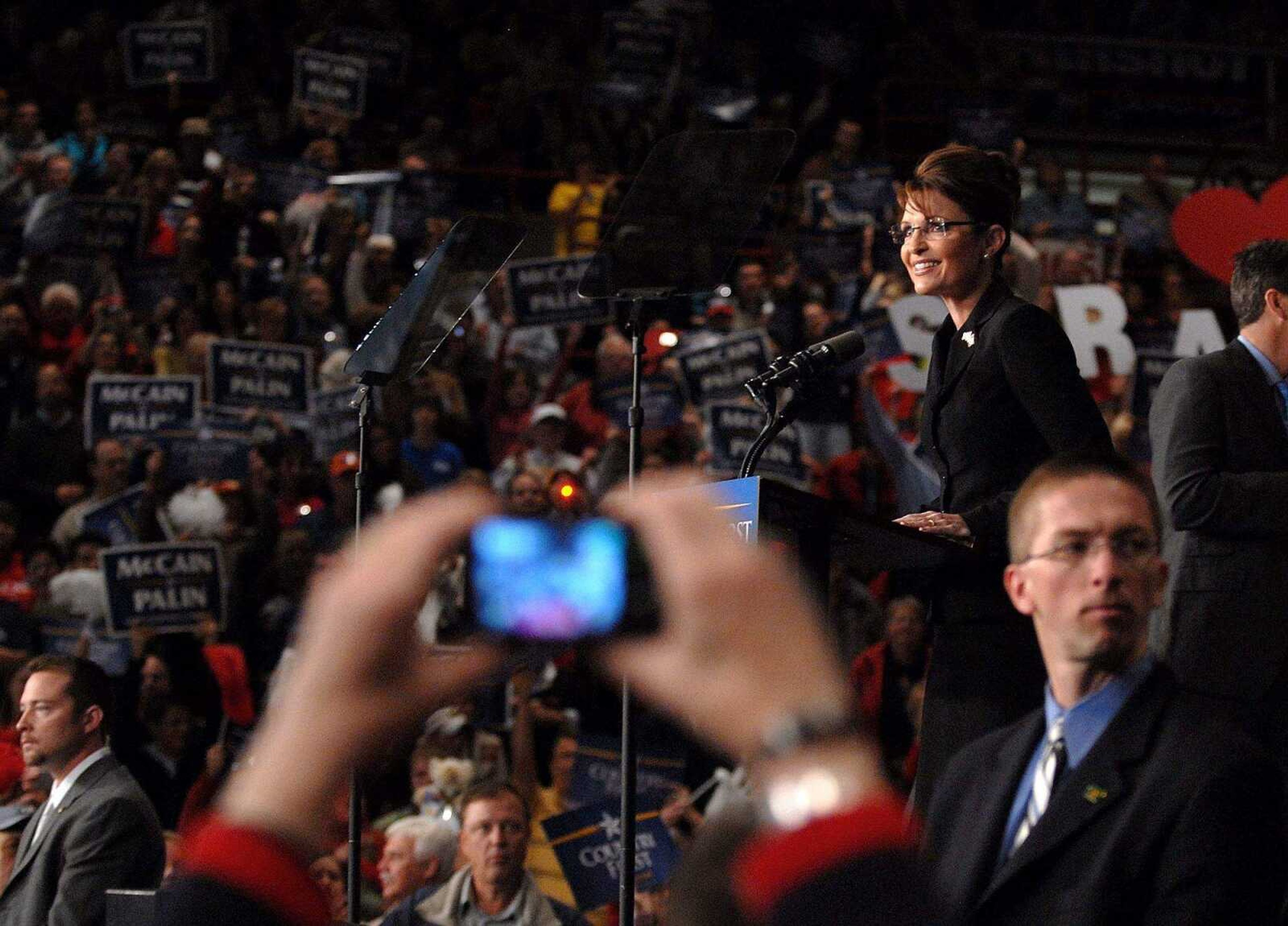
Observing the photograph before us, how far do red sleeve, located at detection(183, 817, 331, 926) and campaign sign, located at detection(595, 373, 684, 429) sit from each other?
797 cm

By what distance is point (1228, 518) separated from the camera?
3.57m

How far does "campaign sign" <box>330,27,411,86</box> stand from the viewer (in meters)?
→ 14.0

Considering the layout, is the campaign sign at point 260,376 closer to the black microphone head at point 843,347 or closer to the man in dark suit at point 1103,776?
the black microphone head at point 843,347

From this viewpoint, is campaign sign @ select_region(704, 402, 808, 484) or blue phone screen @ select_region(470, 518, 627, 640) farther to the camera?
campaign sign @ select_region(704, 402, 808, 484)

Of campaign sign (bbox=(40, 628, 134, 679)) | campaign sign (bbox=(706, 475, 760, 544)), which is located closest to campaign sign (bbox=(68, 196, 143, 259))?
campaign sign (bbox=(40, 628, 134, 679))

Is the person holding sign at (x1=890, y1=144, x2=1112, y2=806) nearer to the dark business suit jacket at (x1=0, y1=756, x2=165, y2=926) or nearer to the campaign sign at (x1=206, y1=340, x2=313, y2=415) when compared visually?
the dark business suit jacket at (x1=0, y1=756, x2=165, y2=926)

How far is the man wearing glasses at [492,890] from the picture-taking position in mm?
5332

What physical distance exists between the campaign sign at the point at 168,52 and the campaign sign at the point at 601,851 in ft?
27.4

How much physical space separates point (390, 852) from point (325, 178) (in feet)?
22.3

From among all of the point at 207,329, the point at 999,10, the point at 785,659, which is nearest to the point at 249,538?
the point at 207,329

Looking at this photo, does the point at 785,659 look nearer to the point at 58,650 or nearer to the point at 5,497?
the point at 58,650

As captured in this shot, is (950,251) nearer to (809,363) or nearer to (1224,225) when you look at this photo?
(809,363)

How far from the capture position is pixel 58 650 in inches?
306

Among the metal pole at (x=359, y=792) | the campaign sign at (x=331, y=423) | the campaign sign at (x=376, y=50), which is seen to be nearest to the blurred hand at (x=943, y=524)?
the metal pole at (x=359, y=792)
